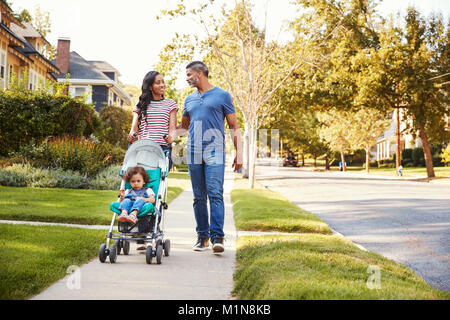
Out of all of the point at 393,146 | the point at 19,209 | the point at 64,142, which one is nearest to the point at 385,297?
the point at 19,209

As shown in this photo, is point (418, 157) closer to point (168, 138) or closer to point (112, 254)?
point (168, 138)

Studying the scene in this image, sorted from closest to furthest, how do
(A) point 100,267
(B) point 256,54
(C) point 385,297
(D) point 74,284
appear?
(C) point 385,297, (D) point 74,284, (A) point 100,267, (B) point 256,54

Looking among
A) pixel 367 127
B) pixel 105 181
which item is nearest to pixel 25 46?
pixel 105 181

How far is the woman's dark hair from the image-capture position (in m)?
6.19

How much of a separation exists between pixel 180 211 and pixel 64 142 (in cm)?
645

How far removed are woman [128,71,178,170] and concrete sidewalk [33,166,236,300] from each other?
1.50m

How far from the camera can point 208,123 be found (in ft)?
19.4

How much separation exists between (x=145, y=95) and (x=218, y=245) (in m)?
2.16

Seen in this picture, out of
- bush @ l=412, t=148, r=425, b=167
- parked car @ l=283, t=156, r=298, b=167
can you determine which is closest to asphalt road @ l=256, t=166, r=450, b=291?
bush @ l=412, t=148, r=425, b=167

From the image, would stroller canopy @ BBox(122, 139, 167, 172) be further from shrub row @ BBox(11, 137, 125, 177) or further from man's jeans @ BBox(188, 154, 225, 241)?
shrub row @ BBox(11, 137, 125, 177)

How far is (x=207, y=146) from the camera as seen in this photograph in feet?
19.6

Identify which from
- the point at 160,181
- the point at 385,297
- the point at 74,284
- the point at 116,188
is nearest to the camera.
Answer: the point at 385,297

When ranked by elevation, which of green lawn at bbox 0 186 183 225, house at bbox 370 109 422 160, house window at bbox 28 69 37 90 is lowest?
green lawn at bbox 0 186 183 225

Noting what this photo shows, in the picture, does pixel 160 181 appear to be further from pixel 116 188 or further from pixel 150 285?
pixel 116 188
